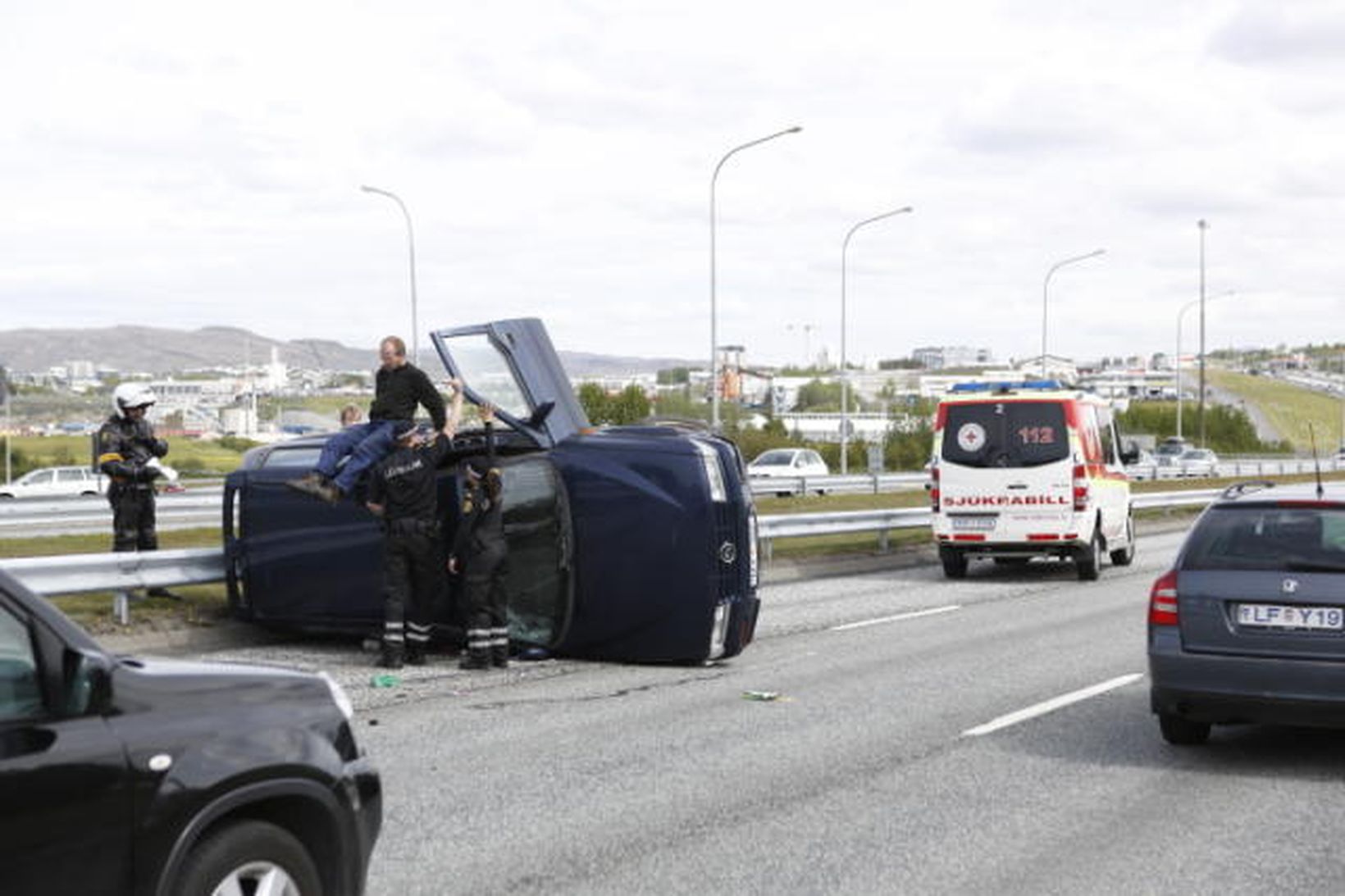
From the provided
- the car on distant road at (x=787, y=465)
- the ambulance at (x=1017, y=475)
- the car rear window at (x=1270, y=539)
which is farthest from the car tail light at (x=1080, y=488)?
the car on distant road at (x=787, y=465)

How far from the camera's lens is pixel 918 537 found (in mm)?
27312

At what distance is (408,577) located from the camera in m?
12.0

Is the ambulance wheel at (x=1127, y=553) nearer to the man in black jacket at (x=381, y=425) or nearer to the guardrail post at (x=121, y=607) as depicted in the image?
the man in black jacket at (x=381, y=425)

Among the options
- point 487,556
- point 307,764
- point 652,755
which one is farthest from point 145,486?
point 307,764

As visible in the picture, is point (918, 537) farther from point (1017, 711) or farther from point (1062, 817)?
point (1062, 817)

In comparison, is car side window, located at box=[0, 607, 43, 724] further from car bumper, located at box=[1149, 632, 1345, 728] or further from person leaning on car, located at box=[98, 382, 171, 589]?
person leaning on car, located at box=[98, 382, 171, 589]

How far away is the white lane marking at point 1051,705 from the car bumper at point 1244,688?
1.22 m

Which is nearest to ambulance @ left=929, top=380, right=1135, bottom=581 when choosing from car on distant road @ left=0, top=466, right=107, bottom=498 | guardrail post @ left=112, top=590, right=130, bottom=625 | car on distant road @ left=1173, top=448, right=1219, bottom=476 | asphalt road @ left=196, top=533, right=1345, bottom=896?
asphalt road @ left=196, top=533, right=1345, bottom=896

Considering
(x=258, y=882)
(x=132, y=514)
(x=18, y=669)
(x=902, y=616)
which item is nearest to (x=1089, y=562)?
(x=902, y=616)

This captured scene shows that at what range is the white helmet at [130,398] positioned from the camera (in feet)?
45.1

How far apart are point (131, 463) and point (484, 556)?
12.0ft

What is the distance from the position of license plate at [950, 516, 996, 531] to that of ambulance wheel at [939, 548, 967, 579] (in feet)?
1.48

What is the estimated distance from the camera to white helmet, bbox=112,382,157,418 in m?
13.7

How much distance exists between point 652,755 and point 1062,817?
2298 millimetres
